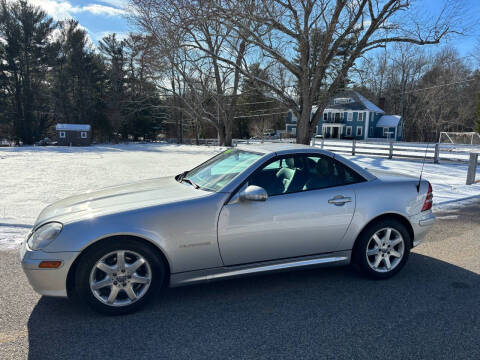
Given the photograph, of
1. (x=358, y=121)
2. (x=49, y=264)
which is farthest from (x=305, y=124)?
(x=358, y=121)

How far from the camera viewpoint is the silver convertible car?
9.75 feet

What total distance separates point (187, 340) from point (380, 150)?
71.3 feet

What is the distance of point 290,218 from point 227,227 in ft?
2.21

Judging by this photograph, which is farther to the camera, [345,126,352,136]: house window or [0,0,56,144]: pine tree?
[345,126,352,136]: house window

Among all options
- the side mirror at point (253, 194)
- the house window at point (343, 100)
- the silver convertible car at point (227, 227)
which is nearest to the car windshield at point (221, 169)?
the silver convertible car at point (227, 227)

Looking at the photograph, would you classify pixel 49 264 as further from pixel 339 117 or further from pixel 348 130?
pixel 339 117

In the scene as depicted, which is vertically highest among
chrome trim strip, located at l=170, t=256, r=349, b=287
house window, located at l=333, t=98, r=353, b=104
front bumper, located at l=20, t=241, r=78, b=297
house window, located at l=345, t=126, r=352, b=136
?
house window, located at l=333, t=98, r=353, b=104

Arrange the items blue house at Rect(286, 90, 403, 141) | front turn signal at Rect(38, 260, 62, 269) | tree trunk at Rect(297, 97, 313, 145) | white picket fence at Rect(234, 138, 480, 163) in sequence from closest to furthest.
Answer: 1. front turn signal at Rect(38, 260, 62, 269)
2. tree trunk at Rect(297, 97, 313, 145)
3. white picket fence at Rect(234, 138, 480, 163)
4. blue house at Rect(286, 90, 403, 141)

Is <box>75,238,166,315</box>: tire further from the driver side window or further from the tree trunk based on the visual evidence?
the tree trunk

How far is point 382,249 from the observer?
3.93 metres

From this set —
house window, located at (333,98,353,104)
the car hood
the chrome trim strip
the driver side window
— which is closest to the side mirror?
the driver side window

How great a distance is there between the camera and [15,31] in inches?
1633

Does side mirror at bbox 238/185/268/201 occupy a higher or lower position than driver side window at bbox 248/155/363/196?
lower

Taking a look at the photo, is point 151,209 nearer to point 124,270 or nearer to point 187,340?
point 124,270
